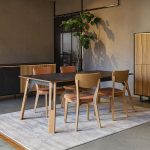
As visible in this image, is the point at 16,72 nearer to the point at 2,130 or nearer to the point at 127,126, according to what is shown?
the point at 2,130

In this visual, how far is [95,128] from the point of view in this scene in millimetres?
3785

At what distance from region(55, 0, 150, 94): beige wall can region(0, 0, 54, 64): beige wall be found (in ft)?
5.20

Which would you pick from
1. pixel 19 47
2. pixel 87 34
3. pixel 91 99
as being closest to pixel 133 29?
pixel 87 34

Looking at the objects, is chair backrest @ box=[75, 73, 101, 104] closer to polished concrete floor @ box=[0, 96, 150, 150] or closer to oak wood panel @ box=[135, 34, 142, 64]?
polished concrete floor @ box=[0, 96, 150, 150]

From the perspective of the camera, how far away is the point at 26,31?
719 centimetres

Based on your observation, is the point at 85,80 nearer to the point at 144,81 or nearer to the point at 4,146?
the point at 4,146

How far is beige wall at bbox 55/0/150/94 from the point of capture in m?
5.77

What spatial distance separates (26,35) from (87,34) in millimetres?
1759

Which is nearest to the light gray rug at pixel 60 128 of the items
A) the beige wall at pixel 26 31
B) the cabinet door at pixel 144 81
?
the cabinet door at pixel 144 81

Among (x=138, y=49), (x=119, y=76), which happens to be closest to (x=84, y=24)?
(x=138, y=49)

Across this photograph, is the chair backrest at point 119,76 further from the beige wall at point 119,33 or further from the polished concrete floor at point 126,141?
the beige wall at point 119,33

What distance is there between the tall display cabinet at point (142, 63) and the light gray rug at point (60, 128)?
683 mm

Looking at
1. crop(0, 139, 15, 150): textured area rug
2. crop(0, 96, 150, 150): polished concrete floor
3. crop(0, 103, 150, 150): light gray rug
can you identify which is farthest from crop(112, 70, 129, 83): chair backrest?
crop(0, 139, 15, 150): textured area rug

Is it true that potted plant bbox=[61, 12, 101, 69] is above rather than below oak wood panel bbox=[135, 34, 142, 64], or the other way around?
above
